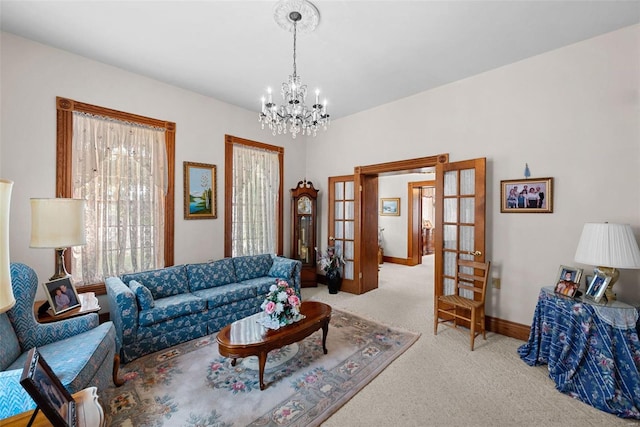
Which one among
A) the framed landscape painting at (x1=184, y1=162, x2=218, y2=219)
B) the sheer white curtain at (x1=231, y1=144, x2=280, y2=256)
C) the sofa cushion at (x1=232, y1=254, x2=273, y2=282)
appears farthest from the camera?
the sheer white curtain at (x1=231, y1=144, x2=280, y2=256)

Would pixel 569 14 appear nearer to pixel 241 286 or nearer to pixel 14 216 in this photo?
pixel 241 286

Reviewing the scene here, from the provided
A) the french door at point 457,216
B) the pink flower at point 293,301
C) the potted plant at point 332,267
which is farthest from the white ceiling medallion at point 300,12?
the potted plant at point 332,267

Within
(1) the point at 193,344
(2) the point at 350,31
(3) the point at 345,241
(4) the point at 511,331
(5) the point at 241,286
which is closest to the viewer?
(2) the point at 350,31

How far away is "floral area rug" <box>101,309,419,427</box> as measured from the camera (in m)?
1.97

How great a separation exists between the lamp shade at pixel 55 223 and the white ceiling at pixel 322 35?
1.75 metres

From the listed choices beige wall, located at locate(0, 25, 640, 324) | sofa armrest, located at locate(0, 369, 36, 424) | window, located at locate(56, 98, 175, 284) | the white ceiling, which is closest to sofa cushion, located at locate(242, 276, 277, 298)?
beige wall, located at locate(0, 25, 640, 324)

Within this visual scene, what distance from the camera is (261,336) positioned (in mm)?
2316

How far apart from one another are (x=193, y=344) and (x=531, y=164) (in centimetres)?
439

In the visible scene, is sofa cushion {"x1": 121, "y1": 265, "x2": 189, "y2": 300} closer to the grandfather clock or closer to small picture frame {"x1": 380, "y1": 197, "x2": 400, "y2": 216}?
the grandfather clock

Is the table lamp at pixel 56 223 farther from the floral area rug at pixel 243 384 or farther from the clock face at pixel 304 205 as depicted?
the clock face at pixel 304 205

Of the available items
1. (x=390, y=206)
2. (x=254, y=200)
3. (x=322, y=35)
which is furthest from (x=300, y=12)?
(x=390, y=206)

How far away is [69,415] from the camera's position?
43.1 inches

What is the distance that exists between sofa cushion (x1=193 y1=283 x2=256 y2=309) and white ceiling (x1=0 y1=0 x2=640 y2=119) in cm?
284

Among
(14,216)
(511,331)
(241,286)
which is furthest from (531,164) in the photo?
(14,216)
